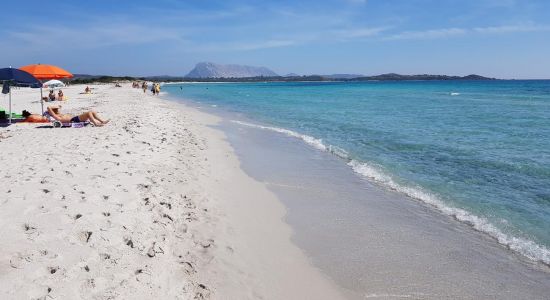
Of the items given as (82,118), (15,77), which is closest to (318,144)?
(82,118)

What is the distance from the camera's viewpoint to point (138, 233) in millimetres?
4938

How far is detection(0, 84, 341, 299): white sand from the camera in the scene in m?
3.84

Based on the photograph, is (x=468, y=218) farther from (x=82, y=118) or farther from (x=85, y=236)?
(x=82, y=118)

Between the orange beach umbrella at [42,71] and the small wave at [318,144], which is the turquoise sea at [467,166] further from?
the orange beach umbrella at [42,71]

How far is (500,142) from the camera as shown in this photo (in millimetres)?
14055

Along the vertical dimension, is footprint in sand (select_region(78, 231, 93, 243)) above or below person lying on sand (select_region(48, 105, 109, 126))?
below

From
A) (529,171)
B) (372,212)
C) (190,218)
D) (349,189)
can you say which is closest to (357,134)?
(529,171)

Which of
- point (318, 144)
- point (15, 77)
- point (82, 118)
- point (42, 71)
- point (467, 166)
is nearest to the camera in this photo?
point (467, 166)

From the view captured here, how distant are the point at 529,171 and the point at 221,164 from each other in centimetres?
792

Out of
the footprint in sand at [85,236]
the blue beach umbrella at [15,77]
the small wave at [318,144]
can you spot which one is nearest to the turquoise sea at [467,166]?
the small wave at [318,144]

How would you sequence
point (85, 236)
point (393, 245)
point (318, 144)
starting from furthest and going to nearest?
point (318, 144) < point (393, 245) < point (85, 236)

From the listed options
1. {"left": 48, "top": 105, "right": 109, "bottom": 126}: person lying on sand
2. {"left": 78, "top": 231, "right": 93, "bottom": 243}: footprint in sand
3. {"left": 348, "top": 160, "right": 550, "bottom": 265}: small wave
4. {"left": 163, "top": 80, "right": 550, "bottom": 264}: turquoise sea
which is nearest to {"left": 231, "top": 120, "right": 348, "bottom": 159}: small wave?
{"left": 163, "top": 80, "right": 550, "bottom": 264}: turquoise sea

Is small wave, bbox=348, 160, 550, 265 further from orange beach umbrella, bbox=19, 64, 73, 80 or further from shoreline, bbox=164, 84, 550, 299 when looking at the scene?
orange beach umbrella, bbox=19, 64, 73, 80

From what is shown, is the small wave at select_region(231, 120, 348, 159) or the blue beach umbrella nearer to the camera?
the small wave at select_region(231, 120, 348, 159)
